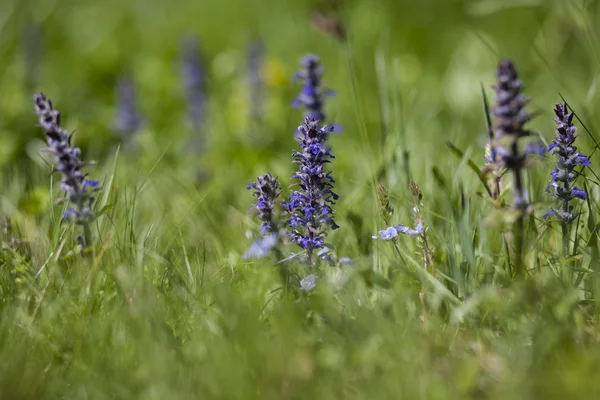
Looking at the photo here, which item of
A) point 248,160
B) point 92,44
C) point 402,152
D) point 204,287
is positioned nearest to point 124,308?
point 204,287

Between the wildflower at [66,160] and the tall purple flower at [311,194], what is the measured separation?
0.75 m

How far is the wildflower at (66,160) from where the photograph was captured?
2.54 metres

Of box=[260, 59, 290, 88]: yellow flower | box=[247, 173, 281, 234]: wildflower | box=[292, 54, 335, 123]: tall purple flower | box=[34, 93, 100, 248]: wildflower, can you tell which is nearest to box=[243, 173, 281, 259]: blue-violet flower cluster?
box=[247, 173, 281, 234]: wildflower

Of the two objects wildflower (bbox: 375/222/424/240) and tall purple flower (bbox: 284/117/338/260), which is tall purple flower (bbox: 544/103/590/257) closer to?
wildflower (bbox: 375/222/424/240)

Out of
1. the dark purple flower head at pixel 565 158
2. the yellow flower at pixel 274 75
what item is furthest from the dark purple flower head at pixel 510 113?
the yellow flower at pixel 274 75

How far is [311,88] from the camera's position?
3.50 metres

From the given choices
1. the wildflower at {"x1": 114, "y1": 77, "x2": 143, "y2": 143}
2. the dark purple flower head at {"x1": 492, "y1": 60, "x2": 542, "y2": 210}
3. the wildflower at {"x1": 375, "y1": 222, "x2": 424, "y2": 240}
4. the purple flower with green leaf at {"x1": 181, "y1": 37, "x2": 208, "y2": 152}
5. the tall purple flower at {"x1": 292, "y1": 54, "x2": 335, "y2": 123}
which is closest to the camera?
the dark purple flower head at {"x1": 492, "y1": 60, "x2": 542, "y2": 210}

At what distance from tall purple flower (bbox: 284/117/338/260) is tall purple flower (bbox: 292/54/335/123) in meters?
0.90

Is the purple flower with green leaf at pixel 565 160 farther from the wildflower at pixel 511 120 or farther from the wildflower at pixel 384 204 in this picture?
the wildflower at pixel 384 204

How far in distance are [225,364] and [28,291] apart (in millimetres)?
1010

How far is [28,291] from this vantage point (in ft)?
8.49

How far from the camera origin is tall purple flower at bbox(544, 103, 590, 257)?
2.54m

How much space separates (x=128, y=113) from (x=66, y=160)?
3.15 meters

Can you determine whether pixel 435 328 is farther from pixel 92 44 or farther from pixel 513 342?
pixel 92 44
